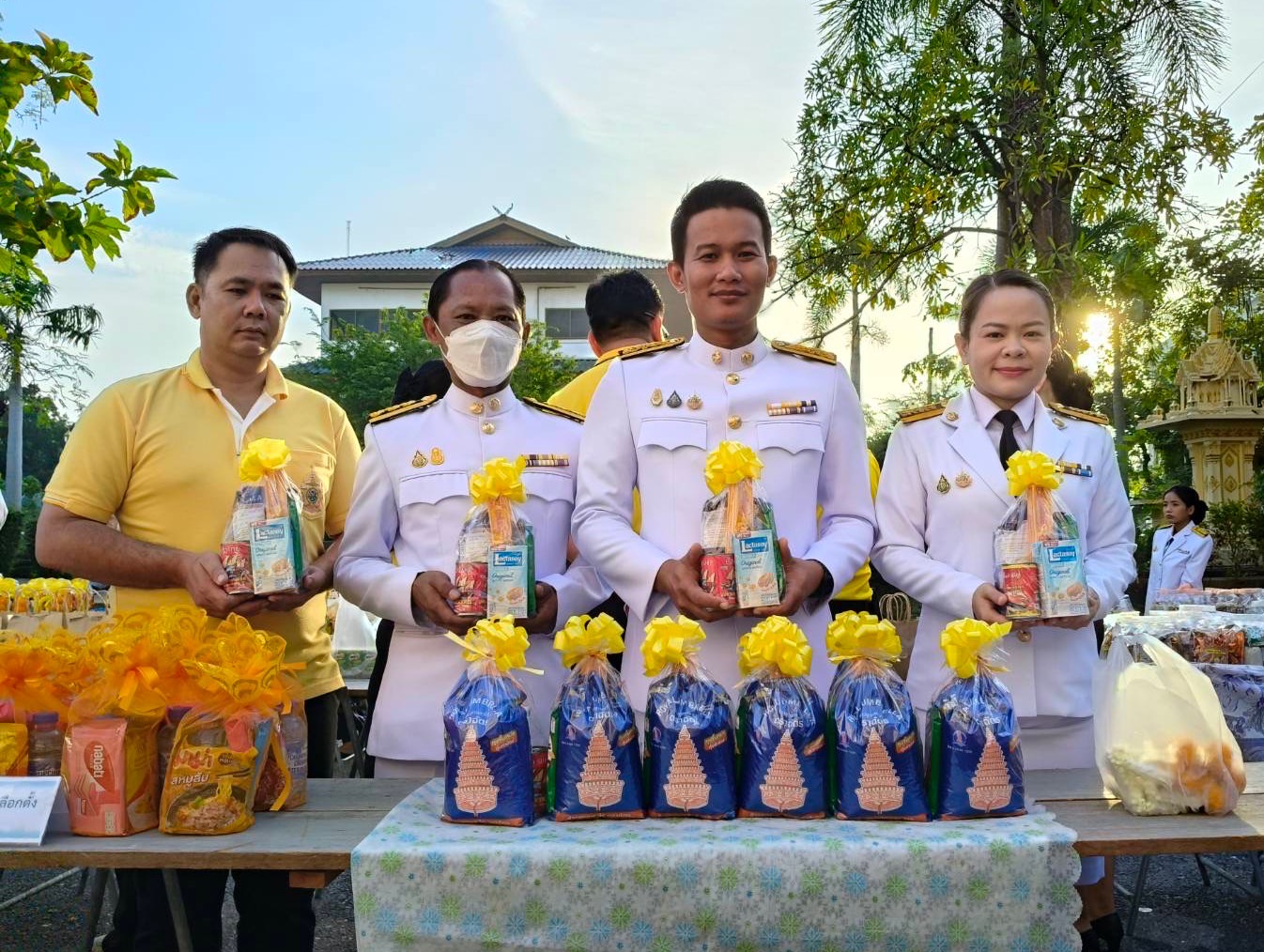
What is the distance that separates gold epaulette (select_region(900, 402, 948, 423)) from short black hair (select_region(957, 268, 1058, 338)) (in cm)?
23

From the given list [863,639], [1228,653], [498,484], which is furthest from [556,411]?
[1228,653]

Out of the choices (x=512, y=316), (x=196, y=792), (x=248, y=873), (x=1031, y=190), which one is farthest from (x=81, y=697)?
(x=1031, y=190)

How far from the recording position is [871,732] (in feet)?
7.34

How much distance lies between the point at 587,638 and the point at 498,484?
0.44 metres

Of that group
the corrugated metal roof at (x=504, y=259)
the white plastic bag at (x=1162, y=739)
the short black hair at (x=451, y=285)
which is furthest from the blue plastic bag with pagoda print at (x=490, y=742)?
the corrugated metal roof at (x=504, y=259)

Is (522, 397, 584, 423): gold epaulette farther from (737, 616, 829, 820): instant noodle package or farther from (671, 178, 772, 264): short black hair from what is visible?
(737, 616, 829, 820): instant noodle package

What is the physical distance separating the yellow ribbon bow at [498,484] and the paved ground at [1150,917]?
314 centimetres

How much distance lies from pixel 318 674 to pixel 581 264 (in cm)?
3925

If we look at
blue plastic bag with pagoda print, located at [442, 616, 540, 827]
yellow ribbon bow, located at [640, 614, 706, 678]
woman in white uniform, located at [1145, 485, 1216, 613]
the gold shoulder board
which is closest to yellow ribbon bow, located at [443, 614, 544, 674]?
blue plastic bag with pagoda print, located at [442, 616, 540, 827]

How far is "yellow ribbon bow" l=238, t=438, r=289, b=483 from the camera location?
2.61 meters

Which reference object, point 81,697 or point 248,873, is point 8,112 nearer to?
point 81,697

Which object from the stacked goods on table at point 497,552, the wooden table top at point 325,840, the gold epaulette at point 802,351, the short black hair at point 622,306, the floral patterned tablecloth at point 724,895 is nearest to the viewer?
the floral patterned tablecloth at point 724,895

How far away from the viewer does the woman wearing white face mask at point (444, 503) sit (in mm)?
2898

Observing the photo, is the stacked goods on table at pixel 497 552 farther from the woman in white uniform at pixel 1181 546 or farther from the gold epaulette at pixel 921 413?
the woman in white uniform at pixel 1181 546
